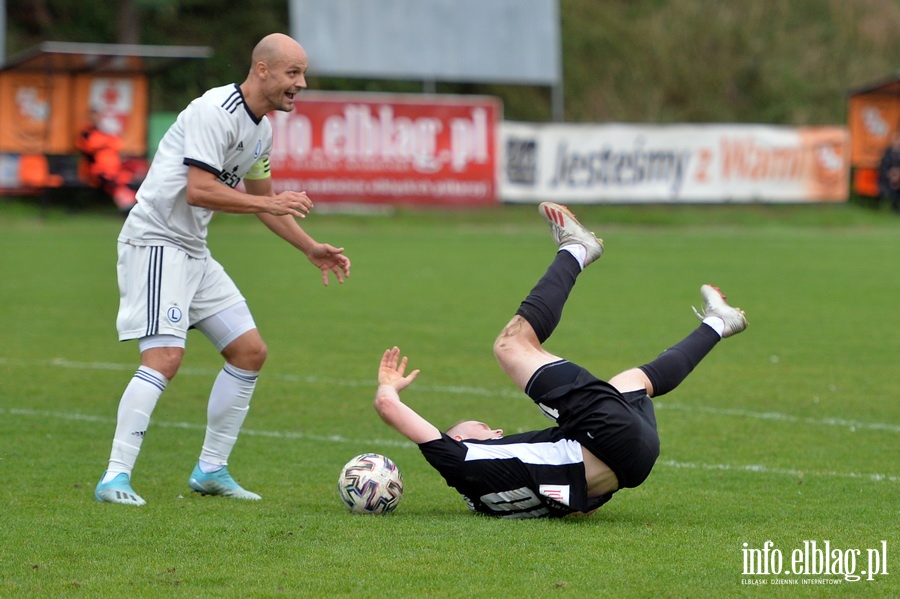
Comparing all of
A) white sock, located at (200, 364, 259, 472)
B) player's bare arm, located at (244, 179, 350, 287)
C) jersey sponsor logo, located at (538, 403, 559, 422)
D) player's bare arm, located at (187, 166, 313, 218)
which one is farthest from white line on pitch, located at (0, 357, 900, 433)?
player's bare arm, located at (187, 166, 313, 218)

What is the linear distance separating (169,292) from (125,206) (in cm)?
2276

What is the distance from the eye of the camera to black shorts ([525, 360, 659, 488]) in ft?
18.8

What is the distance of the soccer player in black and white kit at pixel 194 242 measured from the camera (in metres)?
6.23

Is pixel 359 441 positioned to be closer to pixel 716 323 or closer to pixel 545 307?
pixel 545 307

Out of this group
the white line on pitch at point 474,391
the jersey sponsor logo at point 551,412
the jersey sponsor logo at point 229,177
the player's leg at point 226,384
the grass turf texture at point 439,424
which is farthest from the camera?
the white line on pitch at point 474,391

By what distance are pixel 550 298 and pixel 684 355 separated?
0.80 m

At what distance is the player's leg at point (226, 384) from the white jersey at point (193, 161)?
0.35 m

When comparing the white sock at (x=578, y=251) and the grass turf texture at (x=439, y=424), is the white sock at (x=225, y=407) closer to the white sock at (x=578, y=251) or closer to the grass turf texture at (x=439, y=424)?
the grass turf texture at (x=439, y=424)

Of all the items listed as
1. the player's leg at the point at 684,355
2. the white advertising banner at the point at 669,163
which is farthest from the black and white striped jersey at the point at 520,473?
the white advertising banner at the point at 669,163

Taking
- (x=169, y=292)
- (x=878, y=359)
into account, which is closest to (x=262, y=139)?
(x=169, y=292)

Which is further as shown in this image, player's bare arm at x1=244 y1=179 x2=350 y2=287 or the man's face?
player's bare arm at x1=244 y1=179 x2=350 y2=287

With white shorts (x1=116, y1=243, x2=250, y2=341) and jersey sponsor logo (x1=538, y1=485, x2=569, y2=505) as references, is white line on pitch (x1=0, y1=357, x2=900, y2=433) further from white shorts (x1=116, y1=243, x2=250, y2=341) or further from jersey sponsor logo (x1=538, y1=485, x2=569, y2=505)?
white shorts (x1=116, y1=243, x2=250, y2=341)

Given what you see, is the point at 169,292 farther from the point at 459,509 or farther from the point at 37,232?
the point at 37,232

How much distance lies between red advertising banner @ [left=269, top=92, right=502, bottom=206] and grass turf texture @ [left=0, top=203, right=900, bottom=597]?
24.1 ft
